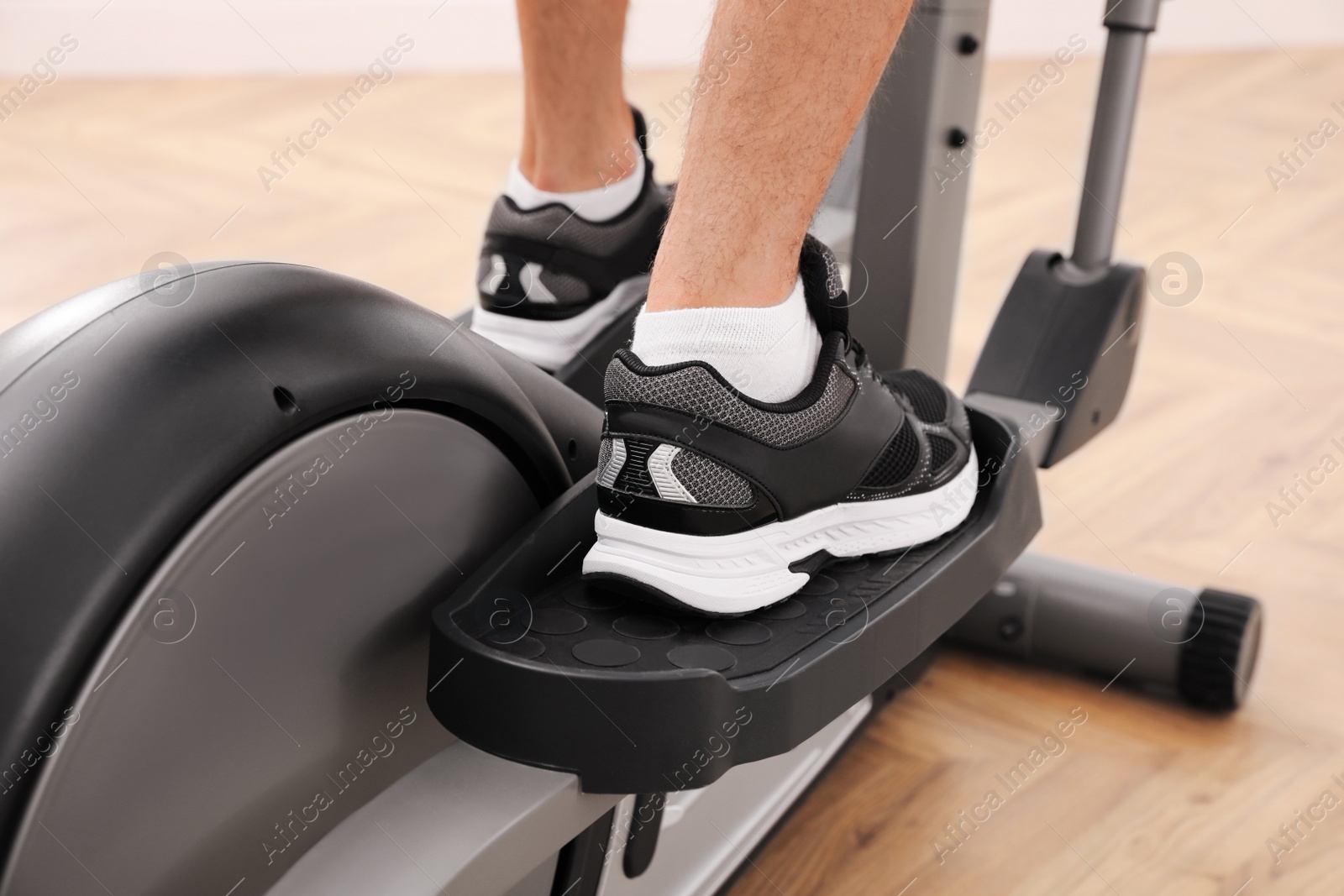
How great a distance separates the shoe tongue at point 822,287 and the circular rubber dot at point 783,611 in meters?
0.17

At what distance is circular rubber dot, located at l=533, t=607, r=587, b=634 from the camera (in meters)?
0.74

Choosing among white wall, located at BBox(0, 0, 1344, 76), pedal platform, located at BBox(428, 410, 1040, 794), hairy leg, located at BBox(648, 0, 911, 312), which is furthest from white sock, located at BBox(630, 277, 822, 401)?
white wall, located at BBox(0, 0, 1344, 76)

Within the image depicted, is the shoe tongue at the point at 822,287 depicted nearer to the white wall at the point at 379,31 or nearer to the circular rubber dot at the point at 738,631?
the circular rubber dot at the point at 738,631

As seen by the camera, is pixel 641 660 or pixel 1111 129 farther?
pixel 1111 129

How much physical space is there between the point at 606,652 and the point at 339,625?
0.14 metres

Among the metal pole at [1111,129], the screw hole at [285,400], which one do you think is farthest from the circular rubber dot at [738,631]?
the metal pole at [1111,129]

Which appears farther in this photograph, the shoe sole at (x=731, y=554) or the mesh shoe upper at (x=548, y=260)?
the mesh shoe upper at (x=548, y=260)

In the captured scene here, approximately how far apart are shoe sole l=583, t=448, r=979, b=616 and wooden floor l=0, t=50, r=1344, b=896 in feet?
1.14

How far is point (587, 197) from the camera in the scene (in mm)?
1103

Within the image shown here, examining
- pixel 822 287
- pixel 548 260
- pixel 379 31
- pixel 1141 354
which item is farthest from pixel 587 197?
pixel 379 31

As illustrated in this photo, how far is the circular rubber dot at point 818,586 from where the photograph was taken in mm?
808

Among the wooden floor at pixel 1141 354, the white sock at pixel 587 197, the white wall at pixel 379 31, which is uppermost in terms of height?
the white sock at pixel 587 197

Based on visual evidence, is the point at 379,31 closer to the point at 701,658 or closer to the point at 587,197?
the point at 587,197

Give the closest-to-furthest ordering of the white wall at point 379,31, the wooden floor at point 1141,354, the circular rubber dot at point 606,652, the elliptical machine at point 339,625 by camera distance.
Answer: the elliptical machine at point 339,625 < the circular rubber dot at point 606,652 < the wooden floor at point 1141,354 < the white wall at point 379,31
